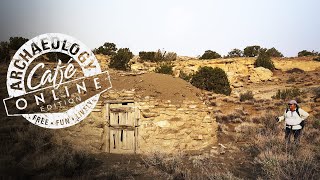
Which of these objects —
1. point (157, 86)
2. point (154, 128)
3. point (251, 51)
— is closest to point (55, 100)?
point (157, 86)

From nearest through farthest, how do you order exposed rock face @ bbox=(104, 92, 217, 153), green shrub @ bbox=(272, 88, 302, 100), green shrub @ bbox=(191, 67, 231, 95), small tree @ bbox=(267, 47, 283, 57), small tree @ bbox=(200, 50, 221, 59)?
exposed rock face @ bbox=(104, 92, 217, 153)
green shrub @ bbox=(272, 88, 302, 100)
green shrub @ bbox=(191, 67, 231, 95)
small tree @ bbox=(200, 50, 221, 59)
small tree @ bbox=(267, 47, 283, 57)

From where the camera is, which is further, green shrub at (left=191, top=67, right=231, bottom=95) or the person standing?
green shrub at (left=191, top=67, right=231, bottom=95)

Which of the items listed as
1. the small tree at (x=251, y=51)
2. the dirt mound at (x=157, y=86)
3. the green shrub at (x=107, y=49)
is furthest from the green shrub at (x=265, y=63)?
the dirt mound at (x=157, y=86)

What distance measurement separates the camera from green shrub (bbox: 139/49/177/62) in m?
29.3

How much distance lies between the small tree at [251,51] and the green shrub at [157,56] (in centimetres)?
823

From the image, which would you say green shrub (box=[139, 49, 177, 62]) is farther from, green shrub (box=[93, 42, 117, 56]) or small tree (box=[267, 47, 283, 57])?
small tree (box=[267, 47, 283, 57])

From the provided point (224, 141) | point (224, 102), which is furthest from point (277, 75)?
point (224, 141)

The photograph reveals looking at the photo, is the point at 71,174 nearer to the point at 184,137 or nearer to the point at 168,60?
the point at 184,137

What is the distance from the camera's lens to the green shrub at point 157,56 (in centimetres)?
2930

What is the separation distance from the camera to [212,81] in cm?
2008

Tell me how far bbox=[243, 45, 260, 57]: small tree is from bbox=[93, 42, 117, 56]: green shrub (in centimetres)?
1480

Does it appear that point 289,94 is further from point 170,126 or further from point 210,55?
point 210,55

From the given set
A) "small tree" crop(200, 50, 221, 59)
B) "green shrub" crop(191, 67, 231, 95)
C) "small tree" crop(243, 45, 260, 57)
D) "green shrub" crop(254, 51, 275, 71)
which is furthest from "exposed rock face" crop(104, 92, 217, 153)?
"small tree" crop(243, 45, 260, 57)

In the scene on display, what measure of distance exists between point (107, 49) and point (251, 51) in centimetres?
1610
